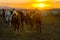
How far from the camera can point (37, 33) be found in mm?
4660

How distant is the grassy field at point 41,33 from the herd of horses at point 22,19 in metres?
0.17

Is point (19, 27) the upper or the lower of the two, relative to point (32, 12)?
lower

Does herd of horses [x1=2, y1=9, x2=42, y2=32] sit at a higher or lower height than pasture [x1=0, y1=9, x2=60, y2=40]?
higher

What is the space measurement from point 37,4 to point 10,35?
123 centimetres

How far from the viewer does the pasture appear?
435 cm

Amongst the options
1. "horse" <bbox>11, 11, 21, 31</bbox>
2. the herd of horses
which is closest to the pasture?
the herd of horses

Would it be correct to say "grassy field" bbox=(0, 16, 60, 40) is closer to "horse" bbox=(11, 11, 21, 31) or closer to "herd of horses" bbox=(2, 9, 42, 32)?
"herd of horses" bbox=(2, 9, 42, 32)

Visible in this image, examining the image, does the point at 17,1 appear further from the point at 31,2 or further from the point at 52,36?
the point at 52,36

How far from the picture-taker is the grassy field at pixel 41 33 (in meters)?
4.35

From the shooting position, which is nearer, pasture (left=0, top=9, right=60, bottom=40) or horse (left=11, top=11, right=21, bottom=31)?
horse (left=11, top=11, right=21, bottom=31)

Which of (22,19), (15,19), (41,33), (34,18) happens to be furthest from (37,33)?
(15,19)

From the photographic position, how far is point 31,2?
364 centimetres

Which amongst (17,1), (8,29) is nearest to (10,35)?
(8,29)

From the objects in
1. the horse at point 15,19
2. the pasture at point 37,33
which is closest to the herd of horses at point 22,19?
the horse at point 15,19
